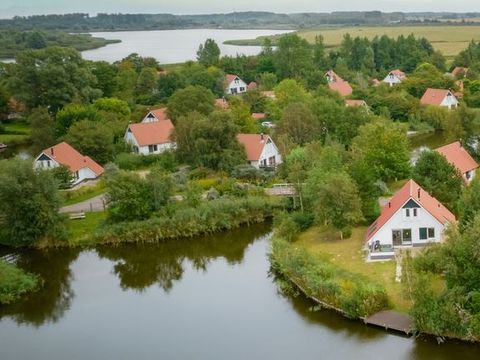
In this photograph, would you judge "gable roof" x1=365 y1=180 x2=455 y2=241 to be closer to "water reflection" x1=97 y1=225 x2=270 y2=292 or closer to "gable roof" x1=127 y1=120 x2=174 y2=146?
"water reflection" x1=97 y1=225 x2=270 y2=292

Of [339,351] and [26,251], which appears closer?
[339,351]

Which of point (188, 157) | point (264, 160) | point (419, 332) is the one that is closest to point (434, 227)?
point (419, 332)

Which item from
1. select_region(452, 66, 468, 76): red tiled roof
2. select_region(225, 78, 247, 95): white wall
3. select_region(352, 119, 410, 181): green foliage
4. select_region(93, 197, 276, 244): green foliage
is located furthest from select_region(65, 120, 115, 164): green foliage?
select_region(452, 66, 468, 76): red tiled roof

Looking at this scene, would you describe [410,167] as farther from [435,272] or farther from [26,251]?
[26,251]

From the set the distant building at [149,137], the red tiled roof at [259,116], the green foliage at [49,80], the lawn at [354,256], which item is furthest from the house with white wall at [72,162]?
the green foliage at [49,80]

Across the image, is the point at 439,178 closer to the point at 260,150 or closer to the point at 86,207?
the point at 260,150

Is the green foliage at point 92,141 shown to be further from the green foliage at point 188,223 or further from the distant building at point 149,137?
the green foliage at point 188,223
